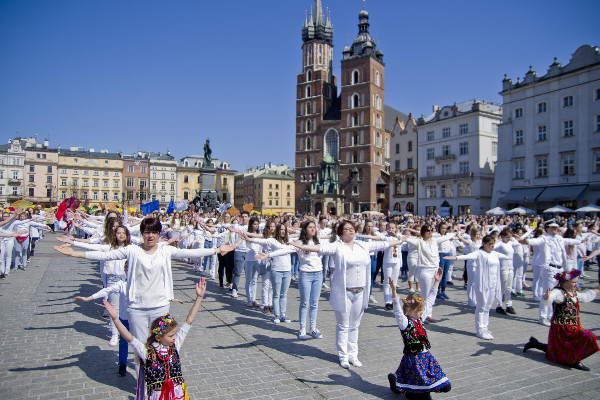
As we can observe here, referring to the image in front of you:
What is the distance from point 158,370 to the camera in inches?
152

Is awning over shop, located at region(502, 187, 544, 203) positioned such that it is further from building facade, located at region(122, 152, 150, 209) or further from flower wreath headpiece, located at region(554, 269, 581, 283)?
building facade, located at region(122, 152, 150, 209)

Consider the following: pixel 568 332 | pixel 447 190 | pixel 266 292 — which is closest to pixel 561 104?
pixel 447 190

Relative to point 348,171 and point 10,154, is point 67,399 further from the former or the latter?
point 10,154

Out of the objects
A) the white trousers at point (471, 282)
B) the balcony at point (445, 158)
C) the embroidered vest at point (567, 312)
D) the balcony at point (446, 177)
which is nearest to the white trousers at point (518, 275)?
the white trousers at point (471, 282)

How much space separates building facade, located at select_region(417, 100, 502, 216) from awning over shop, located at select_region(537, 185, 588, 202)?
34.6 feet

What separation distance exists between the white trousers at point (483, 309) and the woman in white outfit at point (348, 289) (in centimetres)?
285

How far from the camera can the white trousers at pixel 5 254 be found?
43.5 feet

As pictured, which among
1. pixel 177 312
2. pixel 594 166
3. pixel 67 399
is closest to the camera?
pixel 67 399

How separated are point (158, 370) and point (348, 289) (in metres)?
3.02

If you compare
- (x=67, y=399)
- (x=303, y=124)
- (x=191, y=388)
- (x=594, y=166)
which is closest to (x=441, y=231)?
(x=191, y=388)

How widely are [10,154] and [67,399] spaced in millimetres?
103480

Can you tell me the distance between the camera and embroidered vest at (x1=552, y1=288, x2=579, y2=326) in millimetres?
6270

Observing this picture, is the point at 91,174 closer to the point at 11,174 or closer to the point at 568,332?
the point at 11,174

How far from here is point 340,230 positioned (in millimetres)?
6262
